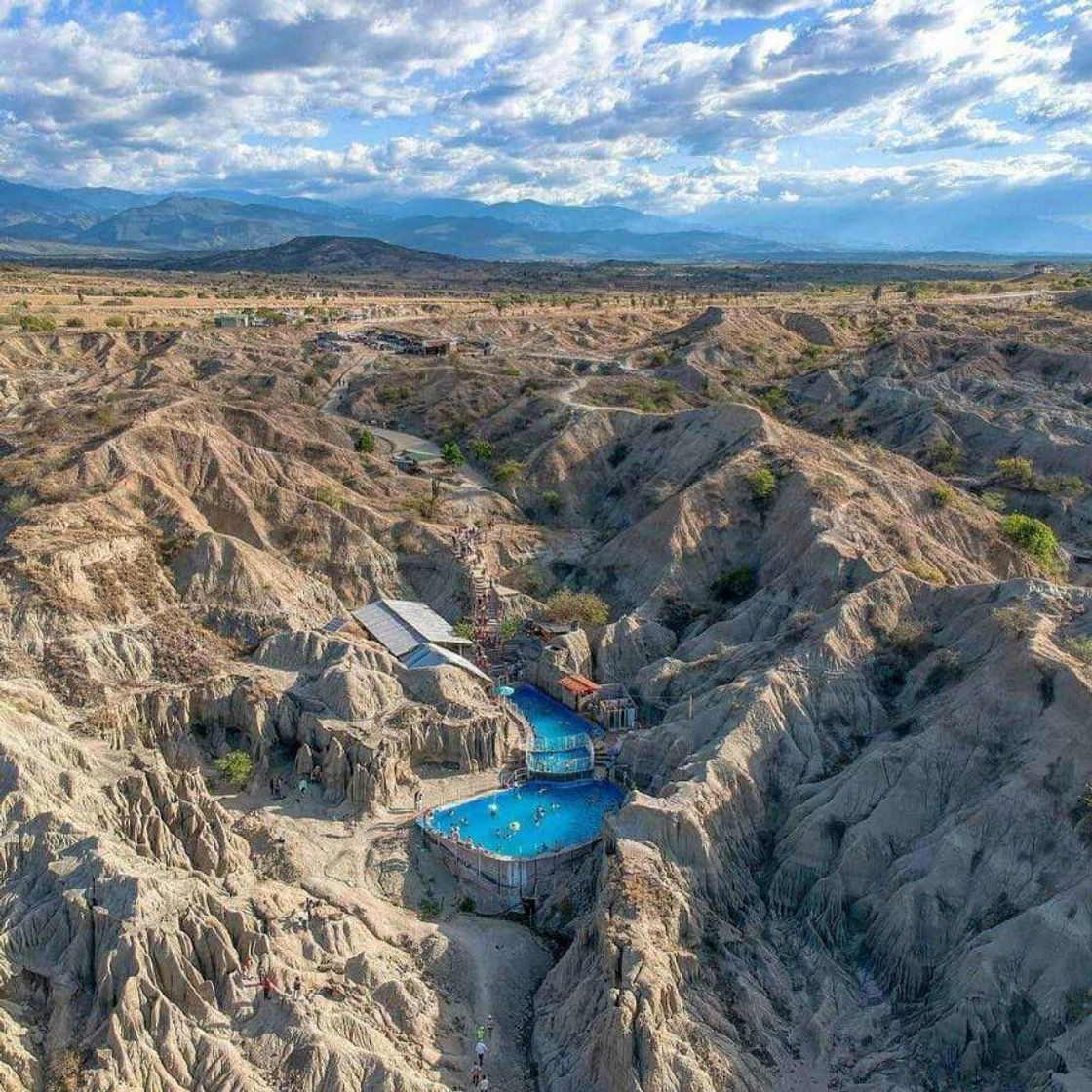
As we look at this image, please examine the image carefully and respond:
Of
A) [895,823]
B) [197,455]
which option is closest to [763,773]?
[895,823]

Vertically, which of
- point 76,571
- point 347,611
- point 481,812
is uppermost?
point 76,571

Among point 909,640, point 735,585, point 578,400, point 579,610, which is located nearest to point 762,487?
point 735,585

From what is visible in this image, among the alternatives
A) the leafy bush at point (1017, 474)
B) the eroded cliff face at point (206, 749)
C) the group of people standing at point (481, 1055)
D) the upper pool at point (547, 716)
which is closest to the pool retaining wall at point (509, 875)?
the eroded cliff face at point (206, 749)

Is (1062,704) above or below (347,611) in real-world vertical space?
above

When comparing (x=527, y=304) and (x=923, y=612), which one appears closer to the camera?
(x=923, y=612)

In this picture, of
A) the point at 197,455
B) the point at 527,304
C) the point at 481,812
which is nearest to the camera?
the point at 481,812

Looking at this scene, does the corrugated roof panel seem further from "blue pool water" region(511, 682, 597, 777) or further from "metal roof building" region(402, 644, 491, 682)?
"blue pool water" region(511, 682, 597, 777)

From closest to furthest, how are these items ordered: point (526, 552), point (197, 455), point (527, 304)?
1. point (197, 455)
2. point (526, 552)
3. point (527, 304)

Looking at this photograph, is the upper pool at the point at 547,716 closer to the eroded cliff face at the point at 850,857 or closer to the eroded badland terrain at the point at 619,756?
the eroded badland terrain at the point at 619,756

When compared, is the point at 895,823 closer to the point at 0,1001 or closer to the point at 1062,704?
the point at 1062,704
